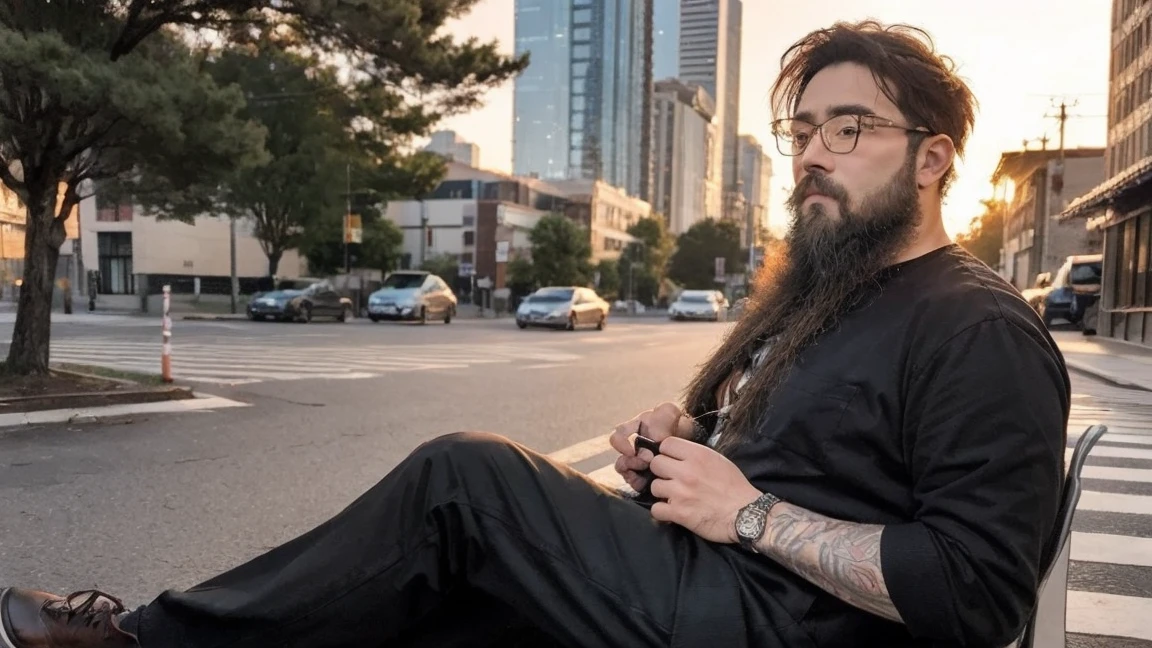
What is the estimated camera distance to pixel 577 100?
129 m

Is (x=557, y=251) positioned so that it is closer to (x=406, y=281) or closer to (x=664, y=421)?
(x=406, y=281)

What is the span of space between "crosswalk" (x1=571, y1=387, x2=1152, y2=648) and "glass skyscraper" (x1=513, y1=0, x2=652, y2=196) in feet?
360


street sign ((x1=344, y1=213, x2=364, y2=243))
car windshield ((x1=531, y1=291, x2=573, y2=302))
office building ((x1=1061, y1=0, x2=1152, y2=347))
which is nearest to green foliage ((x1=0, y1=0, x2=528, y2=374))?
car windshield ((x1=531, y1=291, x2=573, y2=302))

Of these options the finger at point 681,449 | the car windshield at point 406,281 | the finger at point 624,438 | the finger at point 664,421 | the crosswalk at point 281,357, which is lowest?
the crosswalk at point 281,357

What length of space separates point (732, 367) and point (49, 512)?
3.70 m

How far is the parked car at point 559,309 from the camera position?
2573 centimetres

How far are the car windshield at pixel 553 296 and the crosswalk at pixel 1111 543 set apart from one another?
65.1ft

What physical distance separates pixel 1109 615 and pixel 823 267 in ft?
7.06

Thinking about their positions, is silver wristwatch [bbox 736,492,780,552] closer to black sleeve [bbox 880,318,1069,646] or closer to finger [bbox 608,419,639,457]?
black sleeve [bbox 880,318,1069,646]

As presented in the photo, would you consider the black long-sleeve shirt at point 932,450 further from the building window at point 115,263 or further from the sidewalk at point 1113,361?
the building window at point 115,263

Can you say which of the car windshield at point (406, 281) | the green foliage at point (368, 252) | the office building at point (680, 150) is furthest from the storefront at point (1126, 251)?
the office building at point (680, 150)

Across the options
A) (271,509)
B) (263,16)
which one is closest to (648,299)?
(263,16)

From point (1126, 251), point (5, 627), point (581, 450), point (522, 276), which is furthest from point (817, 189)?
point (522, 276)

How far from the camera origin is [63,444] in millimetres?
5758
